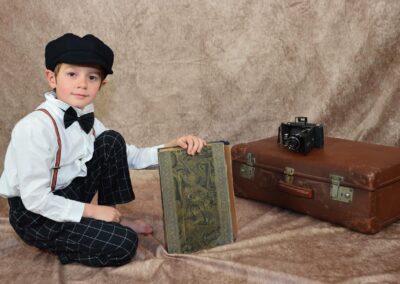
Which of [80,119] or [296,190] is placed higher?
[80,119]

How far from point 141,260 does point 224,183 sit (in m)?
0.38

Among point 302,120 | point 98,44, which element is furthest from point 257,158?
point 98,44

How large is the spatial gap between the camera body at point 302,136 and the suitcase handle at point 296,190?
0.48 ft

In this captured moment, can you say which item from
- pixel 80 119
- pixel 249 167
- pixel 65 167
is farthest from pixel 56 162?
pixel 249 167

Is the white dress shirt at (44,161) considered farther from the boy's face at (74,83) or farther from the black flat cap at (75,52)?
the black flat cap at (75,52)

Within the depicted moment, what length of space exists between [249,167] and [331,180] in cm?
42

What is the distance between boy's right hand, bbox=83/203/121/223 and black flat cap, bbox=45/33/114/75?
45cm

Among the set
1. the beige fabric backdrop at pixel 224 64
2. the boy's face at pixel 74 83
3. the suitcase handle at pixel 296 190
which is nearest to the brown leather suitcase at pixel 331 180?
the suitcase handle at pixel 296 190

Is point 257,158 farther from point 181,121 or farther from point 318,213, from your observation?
point 181,121

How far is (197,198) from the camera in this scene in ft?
5.39

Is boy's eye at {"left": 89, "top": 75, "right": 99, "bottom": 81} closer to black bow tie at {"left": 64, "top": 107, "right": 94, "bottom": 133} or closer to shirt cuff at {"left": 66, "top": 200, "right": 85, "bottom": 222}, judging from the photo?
black bow tie at {"left": 64, "top": 107, "right": 94, "bottom": 133}

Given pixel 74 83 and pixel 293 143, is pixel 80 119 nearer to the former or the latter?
pixel 74 83

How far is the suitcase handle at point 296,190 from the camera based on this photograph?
1880 millimetres

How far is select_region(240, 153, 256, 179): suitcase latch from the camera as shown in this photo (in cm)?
209
